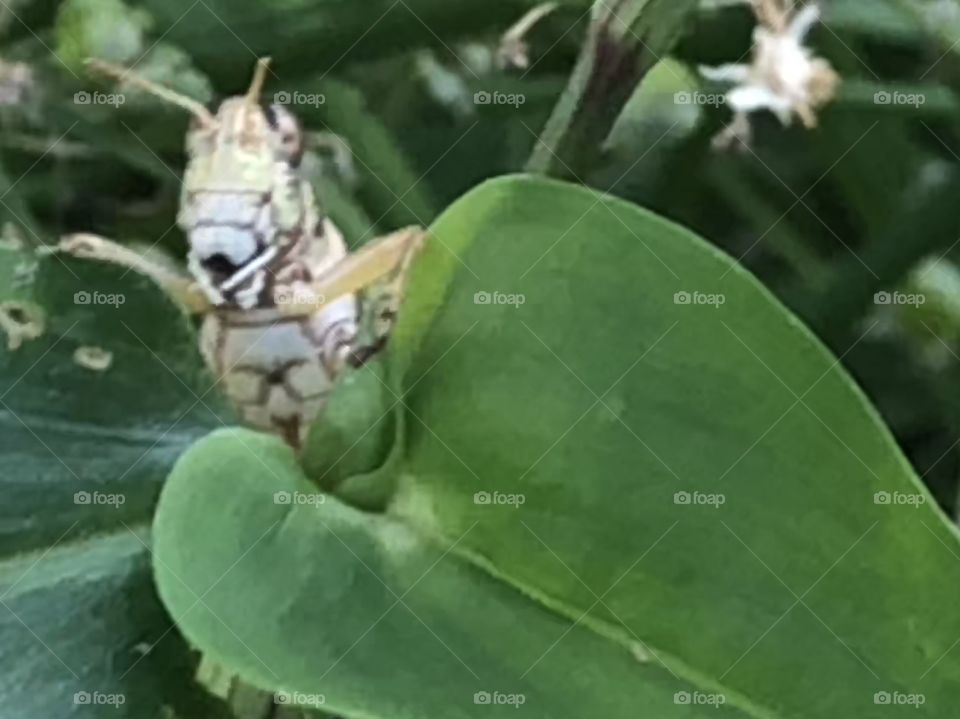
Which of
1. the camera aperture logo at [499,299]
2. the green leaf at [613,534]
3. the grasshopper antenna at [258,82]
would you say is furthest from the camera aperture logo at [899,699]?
the grasshopper antenna at [258,82]

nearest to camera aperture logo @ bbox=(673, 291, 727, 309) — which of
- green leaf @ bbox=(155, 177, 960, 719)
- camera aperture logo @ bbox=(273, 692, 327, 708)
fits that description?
green leaf @ bbox=(155, 177, 960, 719)

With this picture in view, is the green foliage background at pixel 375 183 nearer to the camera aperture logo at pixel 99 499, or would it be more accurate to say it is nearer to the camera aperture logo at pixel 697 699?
the camera aperture logo at pixel 99 499

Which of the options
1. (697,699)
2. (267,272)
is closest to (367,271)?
(267,272)

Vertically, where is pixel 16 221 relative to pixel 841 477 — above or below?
below

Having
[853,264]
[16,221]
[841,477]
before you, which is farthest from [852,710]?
[16,221]

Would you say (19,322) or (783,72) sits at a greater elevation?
(783,72)

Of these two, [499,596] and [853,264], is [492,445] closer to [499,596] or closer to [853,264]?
[499,596]

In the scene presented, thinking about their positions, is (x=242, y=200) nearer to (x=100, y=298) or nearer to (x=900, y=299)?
(x=100, y=298)
